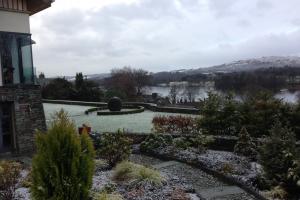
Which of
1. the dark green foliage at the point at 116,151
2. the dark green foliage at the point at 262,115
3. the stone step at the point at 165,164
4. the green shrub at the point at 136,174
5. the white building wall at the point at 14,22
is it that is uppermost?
the white building wall at the point at 14,22

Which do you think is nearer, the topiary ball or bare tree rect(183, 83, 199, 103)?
the topiary ball

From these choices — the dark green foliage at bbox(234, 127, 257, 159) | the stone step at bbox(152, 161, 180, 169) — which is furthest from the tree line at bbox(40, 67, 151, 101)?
the stone step at bbox(152, 161, 180, 169)

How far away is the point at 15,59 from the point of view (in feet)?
42.9

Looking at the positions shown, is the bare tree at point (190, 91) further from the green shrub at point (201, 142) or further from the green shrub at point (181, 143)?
the green shrub at point (181, 143)

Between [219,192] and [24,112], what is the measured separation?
25.9 feet

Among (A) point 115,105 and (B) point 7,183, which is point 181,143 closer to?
(B) point 7,183

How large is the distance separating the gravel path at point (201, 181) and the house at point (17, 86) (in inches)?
175

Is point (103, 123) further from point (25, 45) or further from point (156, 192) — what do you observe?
point (156, 192)

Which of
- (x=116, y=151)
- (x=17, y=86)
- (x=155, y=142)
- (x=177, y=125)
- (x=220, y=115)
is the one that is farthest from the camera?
(x=177, y=125)

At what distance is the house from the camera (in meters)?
12.6

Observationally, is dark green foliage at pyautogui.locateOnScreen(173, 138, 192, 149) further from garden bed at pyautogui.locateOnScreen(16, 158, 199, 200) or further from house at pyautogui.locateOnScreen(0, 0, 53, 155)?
house at pyautogui.locateOnScreen(0, 0, 53, 155)

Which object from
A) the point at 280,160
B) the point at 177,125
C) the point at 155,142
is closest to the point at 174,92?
the point at 177,125

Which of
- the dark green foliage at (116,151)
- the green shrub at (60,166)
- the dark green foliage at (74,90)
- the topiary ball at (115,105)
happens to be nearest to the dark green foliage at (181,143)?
the dark green foliage at (116,151)

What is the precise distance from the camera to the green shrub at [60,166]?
16.8 ft
